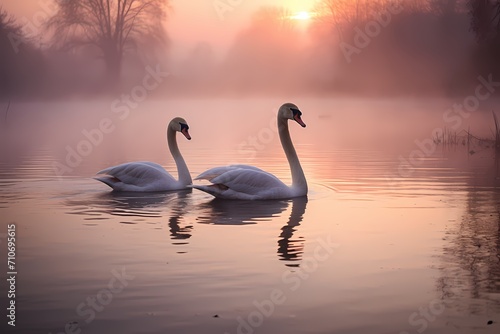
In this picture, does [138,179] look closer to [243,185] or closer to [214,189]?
[214,189]

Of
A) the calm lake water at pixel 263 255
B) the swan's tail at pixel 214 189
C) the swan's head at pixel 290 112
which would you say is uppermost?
the swan's head at pixel 290 112

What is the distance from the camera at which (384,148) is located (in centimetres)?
2288

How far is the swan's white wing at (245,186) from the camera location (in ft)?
38.4

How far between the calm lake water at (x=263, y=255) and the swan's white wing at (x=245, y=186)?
255mm

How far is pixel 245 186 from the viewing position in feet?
38.5

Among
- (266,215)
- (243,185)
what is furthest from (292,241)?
(243,185)

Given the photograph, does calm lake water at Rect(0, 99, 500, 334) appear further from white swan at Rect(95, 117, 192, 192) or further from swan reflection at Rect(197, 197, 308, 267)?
white swan at Rect(95, 117, 192, 192)

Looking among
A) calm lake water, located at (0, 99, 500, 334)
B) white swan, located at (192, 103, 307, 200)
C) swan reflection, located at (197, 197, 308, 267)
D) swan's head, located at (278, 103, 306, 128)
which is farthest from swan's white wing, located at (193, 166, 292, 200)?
swan's head, located at (278, 103, 306, 128)

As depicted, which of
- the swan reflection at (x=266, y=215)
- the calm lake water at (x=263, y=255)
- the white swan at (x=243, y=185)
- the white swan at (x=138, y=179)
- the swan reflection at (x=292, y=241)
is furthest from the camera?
the white swan at (x=138, y=179)

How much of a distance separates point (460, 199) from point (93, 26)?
4535 centimetres

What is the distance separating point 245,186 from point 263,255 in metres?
3.90

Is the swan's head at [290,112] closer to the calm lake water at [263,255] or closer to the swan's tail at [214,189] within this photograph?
the calm lake water at [263,255]

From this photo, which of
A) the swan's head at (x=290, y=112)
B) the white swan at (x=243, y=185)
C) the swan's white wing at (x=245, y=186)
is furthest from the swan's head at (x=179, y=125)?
the swan's white wing at (x=245, y=186)

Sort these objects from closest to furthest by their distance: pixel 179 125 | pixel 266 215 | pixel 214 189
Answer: pixel 266 215 < pixel 214 189 < pixel 179 125
